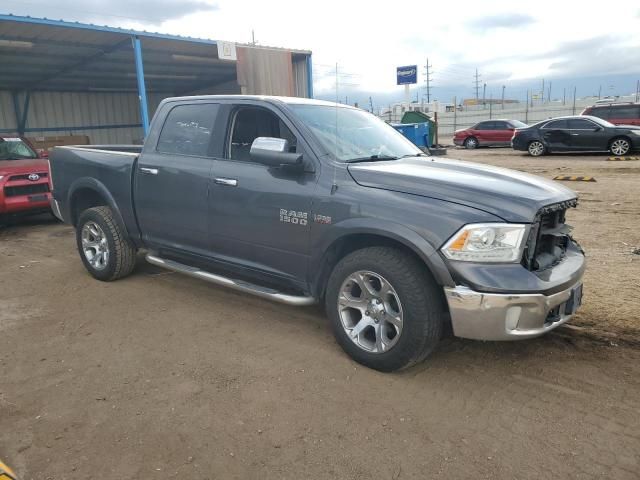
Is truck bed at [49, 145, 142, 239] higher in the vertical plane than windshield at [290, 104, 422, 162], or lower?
lower

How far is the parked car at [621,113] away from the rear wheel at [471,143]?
592 centimetres

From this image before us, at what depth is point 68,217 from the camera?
5773mm

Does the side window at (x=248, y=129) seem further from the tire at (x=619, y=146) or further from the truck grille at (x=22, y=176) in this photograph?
the tire at (x=619, y=146)

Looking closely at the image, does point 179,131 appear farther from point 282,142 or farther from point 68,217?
point 68,217

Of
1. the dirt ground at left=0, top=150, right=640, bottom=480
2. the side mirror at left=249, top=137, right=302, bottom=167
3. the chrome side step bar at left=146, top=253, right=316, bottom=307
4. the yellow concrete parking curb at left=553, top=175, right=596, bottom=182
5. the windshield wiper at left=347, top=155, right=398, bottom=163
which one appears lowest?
the dirt ground at left=0, top=150, right=640, bottom=480

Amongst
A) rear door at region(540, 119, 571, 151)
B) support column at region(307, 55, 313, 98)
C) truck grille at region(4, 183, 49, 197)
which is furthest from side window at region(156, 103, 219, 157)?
rear door at region(540, 119, 571, 151)

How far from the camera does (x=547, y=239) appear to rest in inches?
134

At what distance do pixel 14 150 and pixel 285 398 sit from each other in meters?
8.84

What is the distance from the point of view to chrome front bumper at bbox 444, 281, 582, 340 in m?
2.91

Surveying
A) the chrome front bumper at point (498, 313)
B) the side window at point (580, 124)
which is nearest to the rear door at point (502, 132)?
the side window at point (580, 124)

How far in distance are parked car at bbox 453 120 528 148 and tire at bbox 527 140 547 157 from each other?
17.0ft

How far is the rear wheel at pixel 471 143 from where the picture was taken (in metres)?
24.7

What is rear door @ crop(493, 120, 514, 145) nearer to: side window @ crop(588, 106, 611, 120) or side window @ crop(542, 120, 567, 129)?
side window @ crop(588, 106, 611, 120)

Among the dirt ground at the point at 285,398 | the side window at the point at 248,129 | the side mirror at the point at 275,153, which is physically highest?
the side window at the point at 248,129
